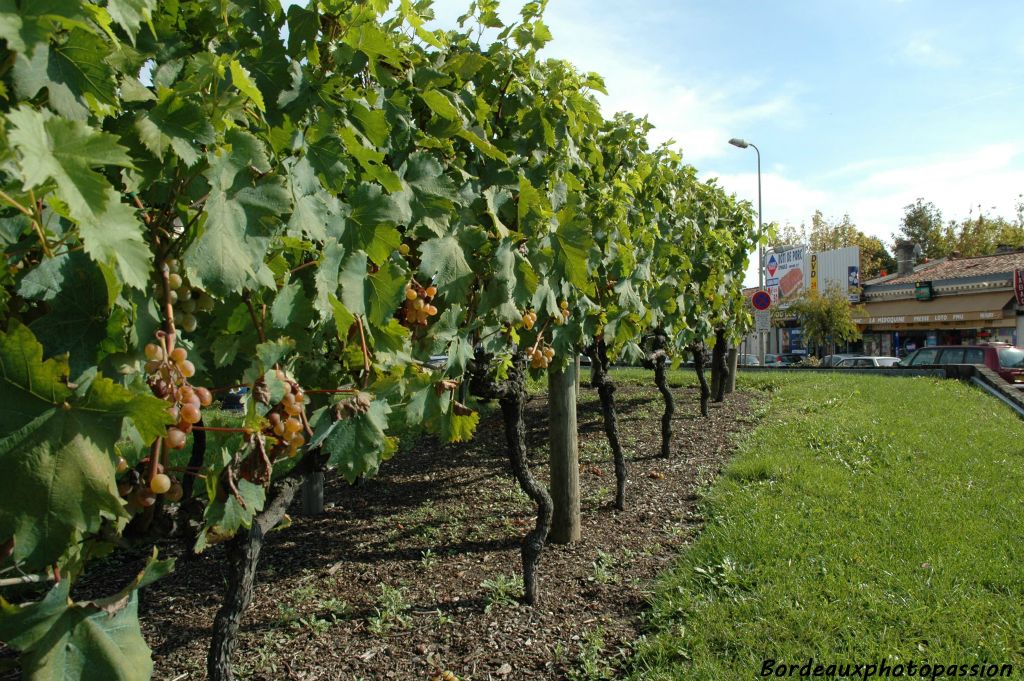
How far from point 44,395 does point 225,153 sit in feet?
2.09

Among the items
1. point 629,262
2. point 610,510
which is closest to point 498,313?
point 629,262

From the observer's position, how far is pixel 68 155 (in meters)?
1.04

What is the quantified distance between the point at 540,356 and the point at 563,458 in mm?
1162

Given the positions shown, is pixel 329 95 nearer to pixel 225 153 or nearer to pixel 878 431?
pixel 225 153

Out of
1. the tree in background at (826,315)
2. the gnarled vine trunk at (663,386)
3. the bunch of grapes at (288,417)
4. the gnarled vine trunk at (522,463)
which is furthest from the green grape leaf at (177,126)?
the tree in background at (826,315)

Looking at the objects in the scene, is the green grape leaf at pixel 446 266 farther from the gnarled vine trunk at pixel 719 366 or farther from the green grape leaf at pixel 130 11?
the gnarled vine trunk at pixel 719 366

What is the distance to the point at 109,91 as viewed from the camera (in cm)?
127

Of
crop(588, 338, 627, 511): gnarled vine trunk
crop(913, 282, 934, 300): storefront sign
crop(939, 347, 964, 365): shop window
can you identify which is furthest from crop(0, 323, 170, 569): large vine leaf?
crop(913, 282, 934, 300): storefront sign

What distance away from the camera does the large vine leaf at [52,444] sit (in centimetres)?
118

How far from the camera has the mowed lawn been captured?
11.4 ft

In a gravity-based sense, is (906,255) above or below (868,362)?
above

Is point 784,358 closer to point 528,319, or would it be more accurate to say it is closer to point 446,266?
point 528,319

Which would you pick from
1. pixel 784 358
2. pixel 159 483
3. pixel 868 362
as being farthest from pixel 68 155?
pixel 784 358

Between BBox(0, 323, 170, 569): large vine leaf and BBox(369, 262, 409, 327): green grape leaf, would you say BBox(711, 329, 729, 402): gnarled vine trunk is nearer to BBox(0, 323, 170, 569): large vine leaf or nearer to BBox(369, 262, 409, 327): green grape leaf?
BBox(369, 262, 409, 327): green grape leaf
